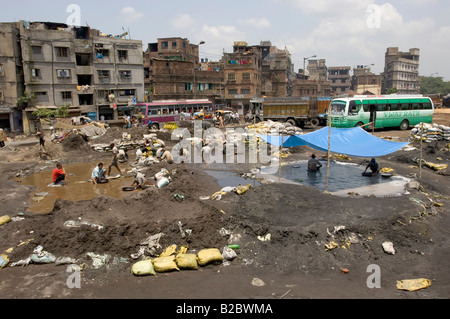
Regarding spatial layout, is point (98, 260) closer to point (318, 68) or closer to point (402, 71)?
point (402, 71)

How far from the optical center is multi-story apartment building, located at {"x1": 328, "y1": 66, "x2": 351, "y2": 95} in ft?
287

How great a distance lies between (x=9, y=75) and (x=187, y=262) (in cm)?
3074

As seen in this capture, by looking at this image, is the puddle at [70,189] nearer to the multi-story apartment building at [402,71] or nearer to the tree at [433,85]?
the multi-story apartment building at [402,71]

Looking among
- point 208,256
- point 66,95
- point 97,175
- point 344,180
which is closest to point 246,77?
point 66,95

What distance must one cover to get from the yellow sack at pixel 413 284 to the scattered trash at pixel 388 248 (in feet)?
3.79

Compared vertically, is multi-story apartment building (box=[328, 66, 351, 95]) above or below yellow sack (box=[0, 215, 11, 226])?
above

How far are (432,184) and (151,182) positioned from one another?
1088 cm

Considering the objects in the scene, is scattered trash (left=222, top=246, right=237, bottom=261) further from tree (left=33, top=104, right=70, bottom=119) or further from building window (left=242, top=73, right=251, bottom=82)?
building window (left=242, top=73, right=251, bottom=82)

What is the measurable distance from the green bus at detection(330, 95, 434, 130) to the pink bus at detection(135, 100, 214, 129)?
12.5 m

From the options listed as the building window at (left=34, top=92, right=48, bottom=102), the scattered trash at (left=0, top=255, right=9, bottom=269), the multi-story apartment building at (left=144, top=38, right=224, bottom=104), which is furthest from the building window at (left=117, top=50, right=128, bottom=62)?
the scattered trash at (left=0, top=255, right=9, bottom=269)

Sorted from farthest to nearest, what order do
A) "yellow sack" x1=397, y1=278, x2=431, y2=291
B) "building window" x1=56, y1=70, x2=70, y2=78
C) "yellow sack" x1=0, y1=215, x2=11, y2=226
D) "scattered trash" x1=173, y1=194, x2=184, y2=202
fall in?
"building window" x1=56, y1=70, x2=70, y2=78, "scattered trash" x1=173, y1=194, x2=184, y2=202, "yellow sack" x1=0, y1=215, x2=11, y2=226, "yellow sack" x1=397, y1=278, x2=431, y2=291

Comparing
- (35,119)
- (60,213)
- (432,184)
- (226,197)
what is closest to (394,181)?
(432,184)

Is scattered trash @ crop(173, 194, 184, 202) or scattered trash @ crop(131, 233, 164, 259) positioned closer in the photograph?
scattered trash @ crop(131, 233, 164, 259)

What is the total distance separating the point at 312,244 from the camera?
25.9ft
